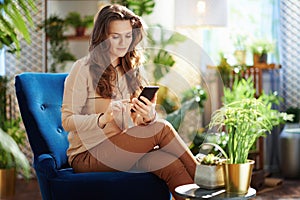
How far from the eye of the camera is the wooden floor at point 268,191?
450 cm

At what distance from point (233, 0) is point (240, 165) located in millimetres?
3531

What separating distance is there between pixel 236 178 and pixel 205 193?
13 centimetres

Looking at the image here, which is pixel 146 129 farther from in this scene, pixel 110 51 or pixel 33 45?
pixel 33 45

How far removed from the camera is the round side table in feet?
7.80

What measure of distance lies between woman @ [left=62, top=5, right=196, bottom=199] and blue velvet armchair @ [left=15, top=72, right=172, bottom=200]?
0.08 m

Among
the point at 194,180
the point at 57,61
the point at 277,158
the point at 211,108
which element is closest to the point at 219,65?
the point at 211,108

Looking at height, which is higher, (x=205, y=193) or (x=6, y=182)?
(x=205, y=193)

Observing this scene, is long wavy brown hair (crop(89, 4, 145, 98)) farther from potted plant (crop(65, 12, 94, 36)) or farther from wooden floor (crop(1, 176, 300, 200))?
potted plant (crop(65, 12, 94, 36))

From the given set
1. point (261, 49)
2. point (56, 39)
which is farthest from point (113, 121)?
point (261, 49)

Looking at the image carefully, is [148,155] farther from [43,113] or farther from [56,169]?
[43,113]

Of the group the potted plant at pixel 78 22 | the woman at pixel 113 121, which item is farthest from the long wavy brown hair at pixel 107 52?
the potted plant at pixel 78 22

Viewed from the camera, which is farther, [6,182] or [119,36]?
[6,182]

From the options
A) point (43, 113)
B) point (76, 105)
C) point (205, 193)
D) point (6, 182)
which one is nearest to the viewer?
point (205, 193)

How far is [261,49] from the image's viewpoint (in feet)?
17.8
